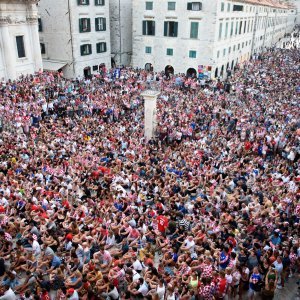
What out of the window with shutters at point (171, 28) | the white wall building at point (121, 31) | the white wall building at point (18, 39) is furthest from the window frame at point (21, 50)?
the window with shutters at point (171, 28)

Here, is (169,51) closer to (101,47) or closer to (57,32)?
(101,47)

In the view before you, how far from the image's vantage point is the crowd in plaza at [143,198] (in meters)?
9.27

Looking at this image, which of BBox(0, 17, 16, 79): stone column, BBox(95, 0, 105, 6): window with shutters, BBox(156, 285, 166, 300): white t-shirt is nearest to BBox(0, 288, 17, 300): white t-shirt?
BBox(156, 285, 166, 300): white t-shirt

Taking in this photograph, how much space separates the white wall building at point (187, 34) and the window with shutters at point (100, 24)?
343 cm

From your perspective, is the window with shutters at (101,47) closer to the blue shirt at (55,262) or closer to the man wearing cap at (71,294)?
the blue shirt at (55,262)

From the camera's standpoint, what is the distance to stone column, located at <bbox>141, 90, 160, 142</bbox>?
775 inches

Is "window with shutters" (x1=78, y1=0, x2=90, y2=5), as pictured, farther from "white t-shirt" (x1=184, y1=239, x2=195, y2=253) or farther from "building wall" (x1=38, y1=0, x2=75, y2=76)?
"white t-shirt" (x1=184, y1=239, x2=195, y2=253)

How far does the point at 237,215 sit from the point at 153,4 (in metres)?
30.0

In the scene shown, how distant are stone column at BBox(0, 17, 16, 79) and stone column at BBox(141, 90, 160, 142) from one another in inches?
549

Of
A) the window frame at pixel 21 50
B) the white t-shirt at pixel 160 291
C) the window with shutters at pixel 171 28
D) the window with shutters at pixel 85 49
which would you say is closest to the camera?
the white t-shirt at pixel 160 291

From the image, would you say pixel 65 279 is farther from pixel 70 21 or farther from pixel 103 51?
pixel 103 51

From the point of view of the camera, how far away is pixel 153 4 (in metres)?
36.1

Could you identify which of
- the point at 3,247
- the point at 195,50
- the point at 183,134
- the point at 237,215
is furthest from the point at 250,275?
the point at 195,50

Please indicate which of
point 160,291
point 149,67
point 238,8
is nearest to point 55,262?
point 160,291
